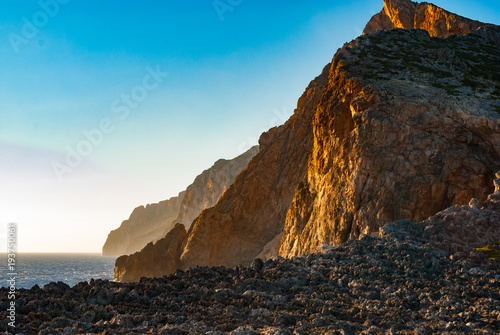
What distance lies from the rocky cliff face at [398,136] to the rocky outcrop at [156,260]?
21038 mm

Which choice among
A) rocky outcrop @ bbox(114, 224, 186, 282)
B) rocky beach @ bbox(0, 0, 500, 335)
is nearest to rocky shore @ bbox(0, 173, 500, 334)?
rocky beach @ bbox(0, 0, 500, 335)

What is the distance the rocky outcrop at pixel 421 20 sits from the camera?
220ft

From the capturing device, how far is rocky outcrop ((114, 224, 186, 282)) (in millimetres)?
71500

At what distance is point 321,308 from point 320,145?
103ft

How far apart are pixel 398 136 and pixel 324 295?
70.1ft

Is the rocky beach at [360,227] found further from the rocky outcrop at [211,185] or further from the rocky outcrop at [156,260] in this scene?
the rocky outcrop at [211,185]

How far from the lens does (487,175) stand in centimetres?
2905

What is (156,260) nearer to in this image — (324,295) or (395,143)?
(395,143)

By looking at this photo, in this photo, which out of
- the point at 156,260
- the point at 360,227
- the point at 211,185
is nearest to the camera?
the point at 360,227

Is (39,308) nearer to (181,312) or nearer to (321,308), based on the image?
(181,312)

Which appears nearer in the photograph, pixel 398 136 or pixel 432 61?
pixel 398 136

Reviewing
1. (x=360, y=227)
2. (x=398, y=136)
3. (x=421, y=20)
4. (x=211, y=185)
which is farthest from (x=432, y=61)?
(x=211, y=185)

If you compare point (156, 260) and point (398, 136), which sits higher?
point (398, 136)

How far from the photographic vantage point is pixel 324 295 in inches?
621
